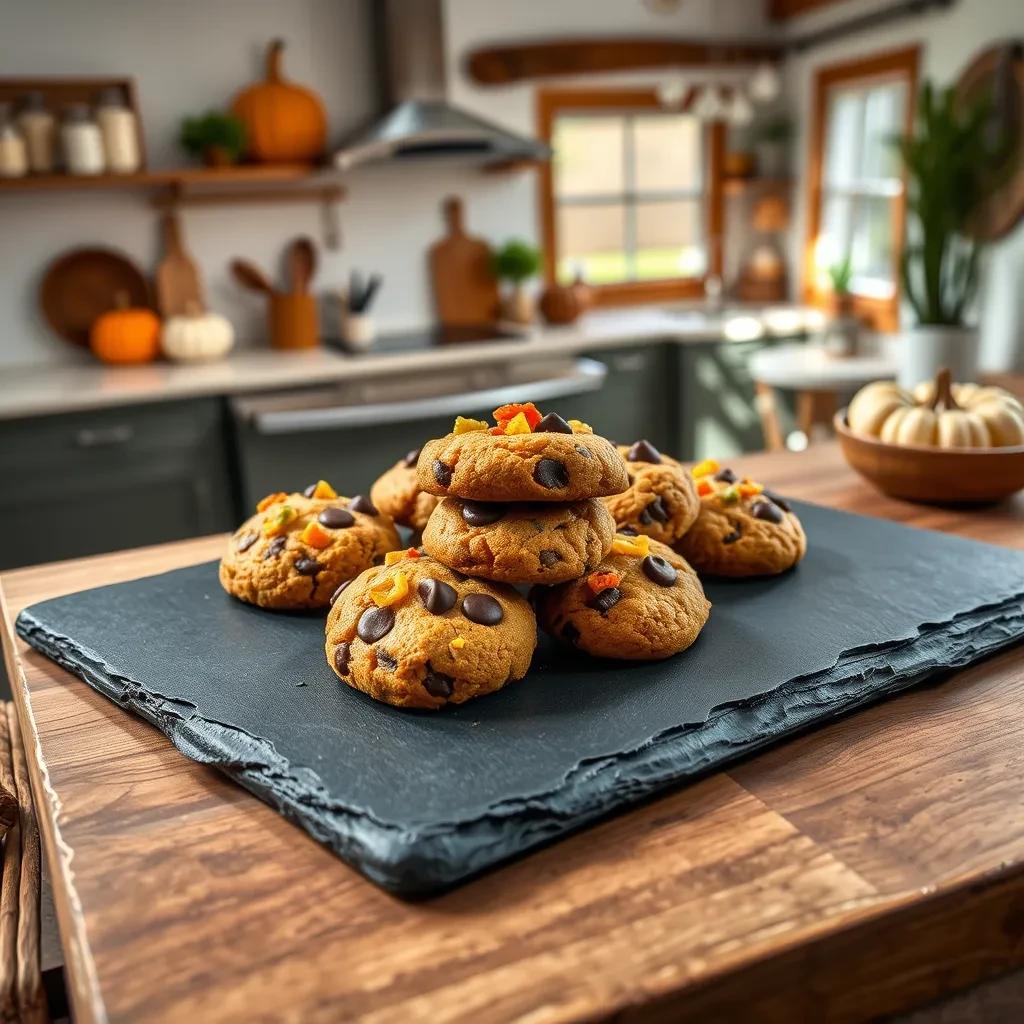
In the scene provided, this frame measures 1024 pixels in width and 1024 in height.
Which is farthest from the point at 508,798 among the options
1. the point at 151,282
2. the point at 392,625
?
the point at 151,282

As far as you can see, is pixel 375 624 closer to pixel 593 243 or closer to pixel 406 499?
pixel 406 499

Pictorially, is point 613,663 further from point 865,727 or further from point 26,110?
point 26,110

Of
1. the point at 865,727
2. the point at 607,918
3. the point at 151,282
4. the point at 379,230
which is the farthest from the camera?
the point at 379,230

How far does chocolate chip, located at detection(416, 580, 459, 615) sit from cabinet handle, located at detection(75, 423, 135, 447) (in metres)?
2.11

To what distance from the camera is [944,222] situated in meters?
3.14

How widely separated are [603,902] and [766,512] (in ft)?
2.06

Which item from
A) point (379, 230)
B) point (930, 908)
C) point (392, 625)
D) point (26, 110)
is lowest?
point (930, 908)

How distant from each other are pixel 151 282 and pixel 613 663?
295cm

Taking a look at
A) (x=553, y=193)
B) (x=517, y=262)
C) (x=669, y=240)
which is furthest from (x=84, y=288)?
(x=669, y=240)

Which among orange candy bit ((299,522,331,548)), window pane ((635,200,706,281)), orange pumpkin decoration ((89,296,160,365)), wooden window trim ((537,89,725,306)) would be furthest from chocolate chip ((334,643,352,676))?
window pane ((635,200,706,281))

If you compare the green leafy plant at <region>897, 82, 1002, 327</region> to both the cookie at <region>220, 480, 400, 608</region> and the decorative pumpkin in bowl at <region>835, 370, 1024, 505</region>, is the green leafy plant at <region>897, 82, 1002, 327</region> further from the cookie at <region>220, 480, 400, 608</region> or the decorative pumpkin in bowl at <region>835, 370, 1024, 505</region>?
the cookie at <region>220, 480, 400, 608</region>

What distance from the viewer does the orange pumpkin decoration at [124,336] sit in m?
3.25

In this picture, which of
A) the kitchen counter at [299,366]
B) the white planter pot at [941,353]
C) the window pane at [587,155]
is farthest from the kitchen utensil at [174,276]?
the white planter pot at [941,353]

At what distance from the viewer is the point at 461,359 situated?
3.25 m
